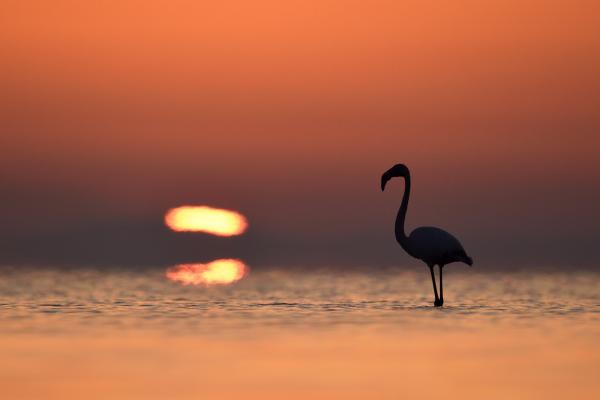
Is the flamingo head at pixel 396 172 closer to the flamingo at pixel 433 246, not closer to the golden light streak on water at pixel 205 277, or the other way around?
the flamingo at pixel 433 246

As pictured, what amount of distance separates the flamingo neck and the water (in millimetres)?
1156

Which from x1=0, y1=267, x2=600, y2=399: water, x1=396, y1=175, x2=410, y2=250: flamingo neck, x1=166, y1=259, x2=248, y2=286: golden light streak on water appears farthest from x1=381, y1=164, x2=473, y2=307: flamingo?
x1=166, y1=259, x2=248, y2=286: golden light streak on water

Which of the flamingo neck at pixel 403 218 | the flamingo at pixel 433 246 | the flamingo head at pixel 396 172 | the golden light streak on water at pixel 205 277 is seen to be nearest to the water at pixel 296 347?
the flamingo at pixel 433 246

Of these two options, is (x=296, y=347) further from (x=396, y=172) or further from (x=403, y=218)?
(x=396, y=172)

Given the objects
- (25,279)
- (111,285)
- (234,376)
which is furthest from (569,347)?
(25,279)

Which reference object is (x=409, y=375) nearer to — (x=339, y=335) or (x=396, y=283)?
(x=339, y=335)

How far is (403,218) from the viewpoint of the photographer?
25.3 metres

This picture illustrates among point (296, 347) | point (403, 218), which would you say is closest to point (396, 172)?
point (403, 218)

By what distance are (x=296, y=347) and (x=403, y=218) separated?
371 inches

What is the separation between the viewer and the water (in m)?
13.1

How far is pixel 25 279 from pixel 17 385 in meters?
22.8

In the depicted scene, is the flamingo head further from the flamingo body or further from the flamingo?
the flamingo body

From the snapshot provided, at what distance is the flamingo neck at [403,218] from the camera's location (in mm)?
24891

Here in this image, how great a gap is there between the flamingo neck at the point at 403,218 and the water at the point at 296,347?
45.5 inches
